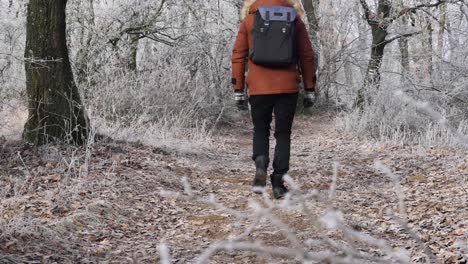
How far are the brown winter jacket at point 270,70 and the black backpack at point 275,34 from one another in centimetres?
11

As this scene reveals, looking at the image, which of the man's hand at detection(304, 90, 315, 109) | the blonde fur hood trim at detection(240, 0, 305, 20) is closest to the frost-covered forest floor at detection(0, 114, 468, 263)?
the man's hand at detection(304, 90, 315, 109)

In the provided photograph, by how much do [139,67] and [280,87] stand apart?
7971mm

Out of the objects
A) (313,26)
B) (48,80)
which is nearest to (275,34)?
(48,80)

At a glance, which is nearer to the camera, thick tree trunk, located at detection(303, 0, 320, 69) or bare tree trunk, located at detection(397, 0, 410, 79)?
bare tree trunk, located at detection(397, 0, 410, 79)

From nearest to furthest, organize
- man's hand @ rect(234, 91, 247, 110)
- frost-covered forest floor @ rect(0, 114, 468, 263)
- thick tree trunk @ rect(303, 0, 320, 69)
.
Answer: frost-covered forest floor @ rect(0, 114, 468, 263), man's hand @ rect(234, 91, 247, 110), thick tree trunk @ rect(303, 0, 320, 69)

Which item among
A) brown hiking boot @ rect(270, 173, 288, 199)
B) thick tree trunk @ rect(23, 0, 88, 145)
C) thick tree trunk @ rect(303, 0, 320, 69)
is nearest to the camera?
brown hiking boot @ rect(270, 173, 288, 199)

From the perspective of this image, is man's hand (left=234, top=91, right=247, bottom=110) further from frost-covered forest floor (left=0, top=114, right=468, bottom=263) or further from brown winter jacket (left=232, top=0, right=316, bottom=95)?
frost-covered forest floor (left=0, top=114, right=468, bottom=263)

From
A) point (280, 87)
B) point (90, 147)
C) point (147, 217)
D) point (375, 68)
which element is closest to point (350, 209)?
point (280, 87)

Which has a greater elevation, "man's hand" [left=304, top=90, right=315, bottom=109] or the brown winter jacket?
the brown winter jacket

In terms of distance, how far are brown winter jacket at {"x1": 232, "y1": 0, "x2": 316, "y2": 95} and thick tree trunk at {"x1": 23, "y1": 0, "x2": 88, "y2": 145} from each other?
2.11m

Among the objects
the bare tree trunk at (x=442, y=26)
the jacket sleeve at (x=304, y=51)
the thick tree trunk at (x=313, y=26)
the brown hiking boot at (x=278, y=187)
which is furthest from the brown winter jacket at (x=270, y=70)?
the thick tree trunk at (x=313, y=26)

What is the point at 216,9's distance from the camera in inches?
495

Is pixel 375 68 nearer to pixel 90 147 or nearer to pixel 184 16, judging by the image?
pixel 184 16

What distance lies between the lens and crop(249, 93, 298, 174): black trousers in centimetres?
536
